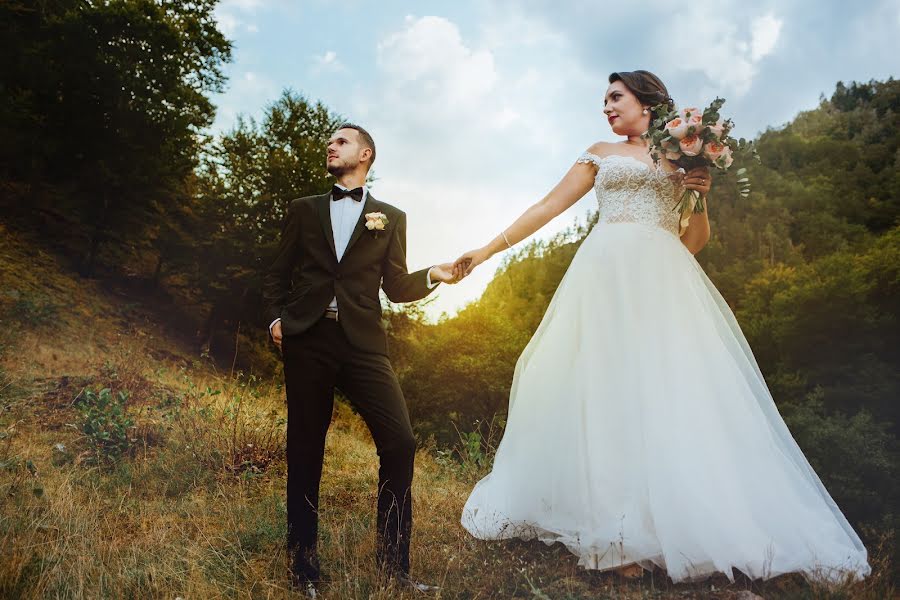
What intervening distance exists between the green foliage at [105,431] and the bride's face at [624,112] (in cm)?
561

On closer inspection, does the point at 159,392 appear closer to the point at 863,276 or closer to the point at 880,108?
the point at 863,276

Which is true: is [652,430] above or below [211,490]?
above

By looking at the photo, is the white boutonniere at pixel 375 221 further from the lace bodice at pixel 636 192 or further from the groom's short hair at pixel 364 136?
the lace bodice at pixel 636 192

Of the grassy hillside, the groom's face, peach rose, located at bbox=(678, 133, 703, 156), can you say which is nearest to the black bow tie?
the groom's face

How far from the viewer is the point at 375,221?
336 cm

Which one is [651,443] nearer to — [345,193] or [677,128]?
[677,128]

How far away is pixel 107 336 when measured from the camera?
14.1m

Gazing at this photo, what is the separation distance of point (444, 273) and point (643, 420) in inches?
53.8

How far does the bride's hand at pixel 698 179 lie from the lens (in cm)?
368

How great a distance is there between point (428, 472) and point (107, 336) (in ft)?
33.6

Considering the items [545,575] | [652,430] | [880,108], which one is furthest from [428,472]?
[880,108]

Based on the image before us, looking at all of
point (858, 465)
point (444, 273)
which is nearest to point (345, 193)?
point (444, 273)

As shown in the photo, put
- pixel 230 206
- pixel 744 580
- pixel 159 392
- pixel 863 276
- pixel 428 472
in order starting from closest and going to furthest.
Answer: pixel 744 580 → pixel 428 472 → pixel 159 392 → pixel 863 276 → pixel 230 206

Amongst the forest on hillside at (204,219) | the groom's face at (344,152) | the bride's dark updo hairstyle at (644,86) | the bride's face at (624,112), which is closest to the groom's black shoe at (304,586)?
the groom's face at (344,152)
